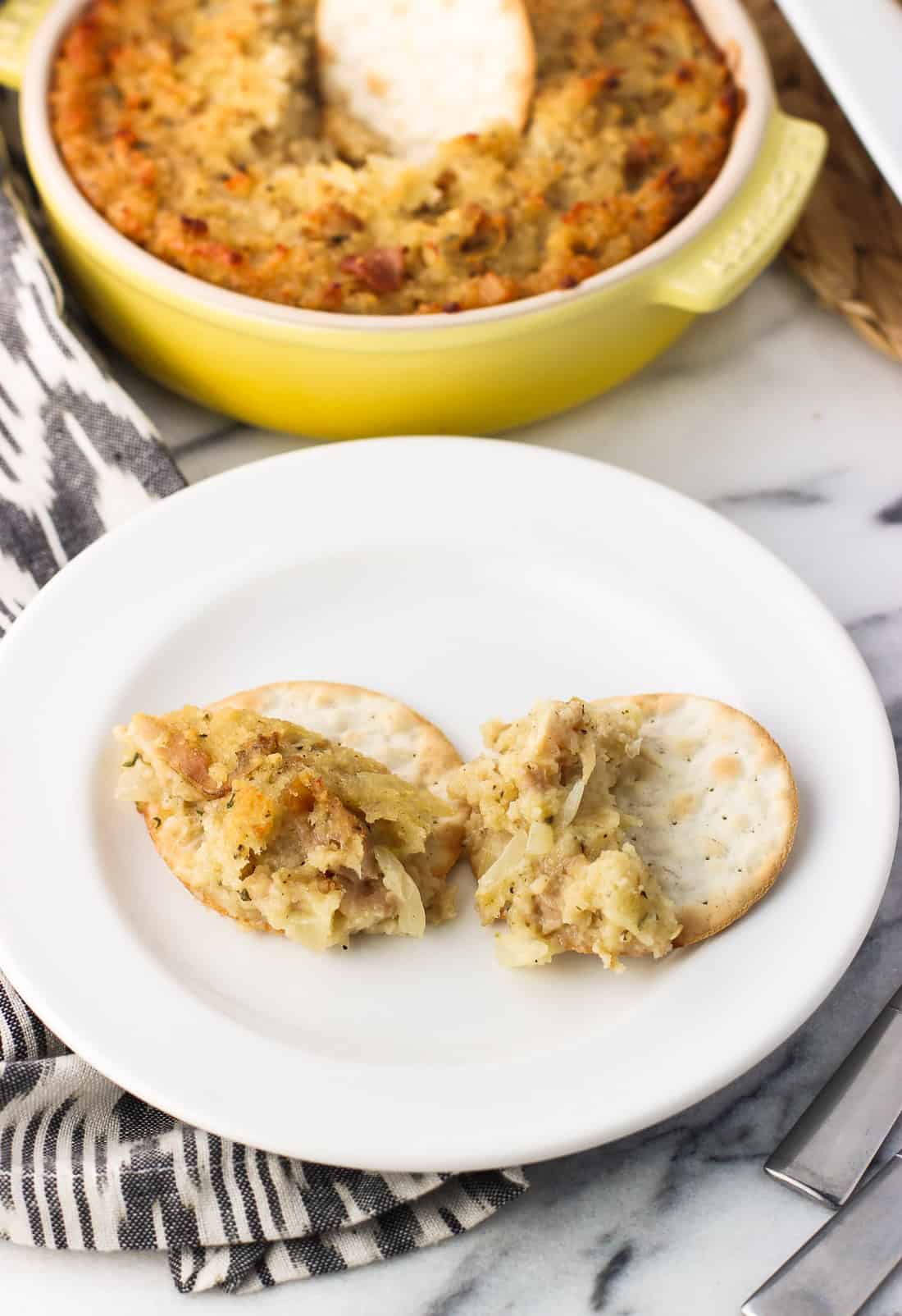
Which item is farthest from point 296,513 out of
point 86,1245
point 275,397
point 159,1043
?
point 86,1245

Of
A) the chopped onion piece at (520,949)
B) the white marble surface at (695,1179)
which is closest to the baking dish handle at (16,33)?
the white marble surface at (695,1179)

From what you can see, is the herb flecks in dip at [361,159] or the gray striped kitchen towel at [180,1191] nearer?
the gray striped kitchen towel at [180,1191]

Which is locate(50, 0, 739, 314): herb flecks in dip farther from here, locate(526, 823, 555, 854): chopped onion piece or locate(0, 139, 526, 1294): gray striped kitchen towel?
locate(0, 139, 526, 1294): gray striped kitchen towel

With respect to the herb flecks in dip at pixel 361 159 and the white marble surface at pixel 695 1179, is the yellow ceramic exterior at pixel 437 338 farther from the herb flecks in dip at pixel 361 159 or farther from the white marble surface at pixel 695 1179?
the white marble surface at pixel 695 1179

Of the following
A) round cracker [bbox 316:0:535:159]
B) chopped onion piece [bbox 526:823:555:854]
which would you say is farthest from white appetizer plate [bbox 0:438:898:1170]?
round cracker [bbox 316:0:535:159]

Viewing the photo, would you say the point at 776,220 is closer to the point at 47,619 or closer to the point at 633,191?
the point at 633,191

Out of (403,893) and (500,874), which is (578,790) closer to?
(500,874)
